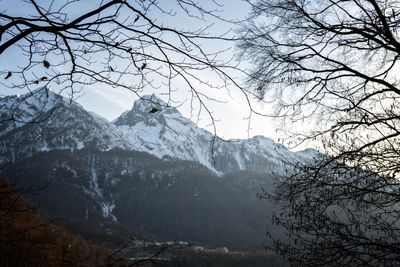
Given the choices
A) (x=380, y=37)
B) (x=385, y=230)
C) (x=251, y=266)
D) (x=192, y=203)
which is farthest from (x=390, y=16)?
(x=192, y=203)

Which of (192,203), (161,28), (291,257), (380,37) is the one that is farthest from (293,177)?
(192,203)

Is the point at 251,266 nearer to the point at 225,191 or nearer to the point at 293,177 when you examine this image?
the point at 293,177

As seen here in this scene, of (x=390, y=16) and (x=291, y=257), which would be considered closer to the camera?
(x=390, y=16)

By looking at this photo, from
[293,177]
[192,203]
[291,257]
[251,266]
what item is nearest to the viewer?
[291,257]

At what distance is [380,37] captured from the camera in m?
3.98

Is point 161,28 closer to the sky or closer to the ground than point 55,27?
closer to the sky

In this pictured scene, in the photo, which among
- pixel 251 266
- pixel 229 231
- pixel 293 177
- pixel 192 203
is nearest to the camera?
pixel 293 177

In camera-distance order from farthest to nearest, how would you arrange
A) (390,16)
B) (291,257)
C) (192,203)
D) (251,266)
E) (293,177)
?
(192,203) < (251,266) < (293,177) < (291,257) < (390,16)

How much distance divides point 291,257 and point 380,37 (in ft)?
10.1

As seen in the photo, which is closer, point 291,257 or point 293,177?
point 291,257

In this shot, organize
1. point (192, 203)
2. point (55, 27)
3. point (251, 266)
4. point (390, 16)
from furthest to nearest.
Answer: point (192, 203) < point (251, 266) < point (390, 16) < point (55, 27)

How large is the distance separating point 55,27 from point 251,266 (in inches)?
3752

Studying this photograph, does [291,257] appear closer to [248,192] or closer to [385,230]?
[385,230]

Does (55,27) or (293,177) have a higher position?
(55,27)
